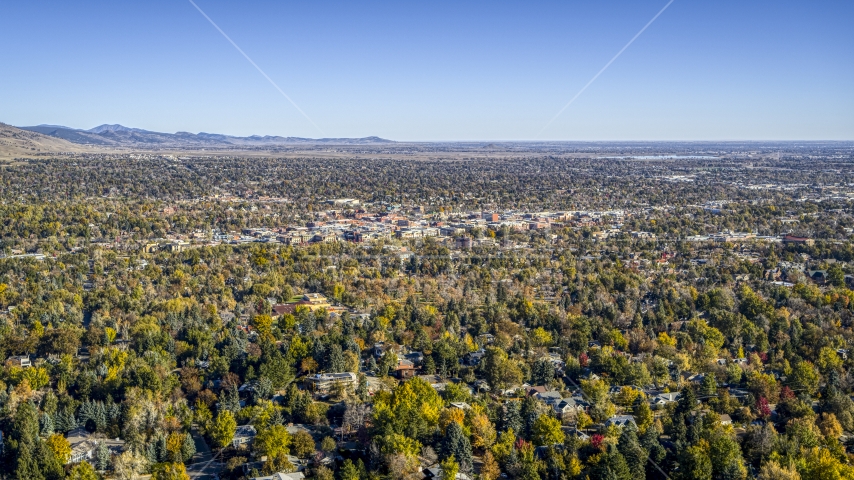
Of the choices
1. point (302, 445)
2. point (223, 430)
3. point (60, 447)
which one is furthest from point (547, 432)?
point (60, 447)

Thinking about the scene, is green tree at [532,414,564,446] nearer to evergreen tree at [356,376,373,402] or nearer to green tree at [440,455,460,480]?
green tree at [440,455,460,480]

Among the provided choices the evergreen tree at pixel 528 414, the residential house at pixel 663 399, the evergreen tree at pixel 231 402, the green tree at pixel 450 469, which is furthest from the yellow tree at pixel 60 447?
the residential house at pixel 663 399

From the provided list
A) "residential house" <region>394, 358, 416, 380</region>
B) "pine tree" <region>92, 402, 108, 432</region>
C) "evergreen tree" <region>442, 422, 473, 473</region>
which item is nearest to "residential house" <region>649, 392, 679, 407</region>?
"evergreen tree" <region>442, 422, 473, 473</region>

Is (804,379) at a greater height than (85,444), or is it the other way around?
(804,379)

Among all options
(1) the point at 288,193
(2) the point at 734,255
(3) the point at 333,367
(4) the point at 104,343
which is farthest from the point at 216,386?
(1) the point at 288,193

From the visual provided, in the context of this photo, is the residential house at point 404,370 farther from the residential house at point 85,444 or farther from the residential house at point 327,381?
the residential house at point 85,444

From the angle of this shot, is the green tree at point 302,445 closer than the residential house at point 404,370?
Yes

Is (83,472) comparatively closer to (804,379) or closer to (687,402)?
(687,402)

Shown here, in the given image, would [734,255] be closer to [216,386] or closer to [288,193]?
[216,386]
